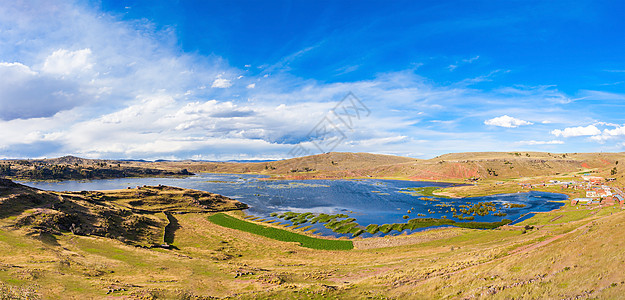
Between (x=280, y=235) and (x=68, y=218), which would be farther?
(x=280, y=235)

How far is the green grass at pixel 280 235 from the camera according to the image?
55109mm

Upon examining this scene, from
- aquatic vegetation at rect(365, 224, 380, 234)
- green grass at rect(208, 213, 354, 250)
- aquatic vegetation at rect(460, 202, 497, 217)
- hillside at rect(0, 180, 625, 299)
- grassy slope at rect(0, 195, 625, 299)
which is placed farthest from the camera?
aquatic vegetation at rect(460, 202, 497, 217)

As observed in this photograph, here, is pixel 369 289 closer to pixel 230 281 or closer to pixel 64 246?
pixel 230 281

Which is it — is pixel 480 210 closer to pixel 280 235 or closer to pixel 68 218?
pixel 280 235

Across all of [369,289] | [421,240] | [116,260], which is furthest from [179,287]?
[421,240]

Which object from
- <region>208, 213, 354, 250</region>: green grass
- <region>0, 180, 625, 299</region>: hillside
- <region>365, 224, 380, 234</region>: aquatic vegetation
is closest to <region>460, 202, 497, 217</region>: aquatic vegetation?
<region>0, 180, 625, 299</region>: hillside

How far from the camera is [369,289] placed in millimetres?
25422

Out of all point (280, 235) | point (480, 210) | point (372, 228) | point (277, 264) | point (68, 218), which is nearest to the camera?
point (277, 264)

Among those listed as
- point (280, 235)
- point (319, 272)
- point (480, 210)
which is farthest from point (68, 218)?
point (480, 210)

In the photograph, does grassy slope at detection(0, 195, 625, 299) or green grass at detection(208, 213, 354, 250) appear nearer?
grassy slope at detection(0, 195, 625, 299)

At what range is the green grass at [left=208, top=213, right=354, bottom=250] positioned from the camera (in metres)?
55.1

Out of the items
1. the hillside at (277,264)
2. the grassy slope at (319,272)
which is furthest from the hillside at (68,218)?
the grassy slope at (319,272)

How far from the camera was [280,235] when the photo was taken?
6300 cm

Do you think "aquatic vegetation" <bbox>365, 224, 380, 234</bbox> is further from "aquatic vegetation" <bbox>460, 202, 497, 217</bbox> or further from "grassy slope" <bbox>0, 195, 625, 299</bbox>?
"aquatic vegetation" <bbox>460, 202, 497, 217</bbox>
